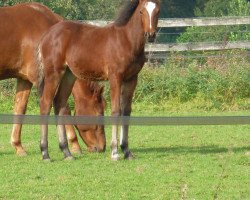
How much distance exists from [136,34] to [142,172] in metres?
2.04

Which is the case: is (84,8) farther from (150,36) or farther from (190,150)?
(150,36)

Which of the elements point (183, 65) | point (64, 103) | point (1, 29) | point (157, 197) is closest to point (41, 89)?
point (64, 103)

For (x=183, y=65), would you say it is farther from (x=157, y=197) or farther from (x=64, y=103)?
(x=157, y=197)

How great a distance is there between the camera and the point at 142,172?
10156 millimetres

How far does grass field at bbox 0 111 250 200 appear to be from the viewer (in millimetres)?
8883

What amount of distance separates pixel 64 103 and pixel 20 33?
1.24 metres

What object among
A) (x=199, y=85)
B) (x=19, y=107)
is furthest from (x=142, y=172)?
(x=199, y=85)

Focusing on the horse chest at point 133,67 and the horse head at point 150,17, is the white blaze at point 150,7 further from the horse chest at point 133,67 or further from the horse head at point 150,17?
the horse chest at point 133,67

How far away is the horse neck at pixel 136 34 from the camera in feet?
37.3

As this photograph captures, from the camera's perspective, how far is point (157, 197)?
8594 millimetres

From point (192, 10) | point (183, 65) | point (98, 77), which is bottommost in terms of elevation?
point (192, 10)

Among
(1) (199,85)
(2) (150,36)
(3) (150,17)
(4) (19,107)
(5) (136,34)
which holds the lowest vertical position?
(1) (199,85)

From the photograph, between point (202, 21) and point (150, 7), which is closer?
point (150, 7)

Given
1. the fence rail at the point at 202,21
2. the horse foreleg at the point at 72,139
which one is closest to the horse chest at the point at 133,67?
the horse foreleg at the point at 72,139
